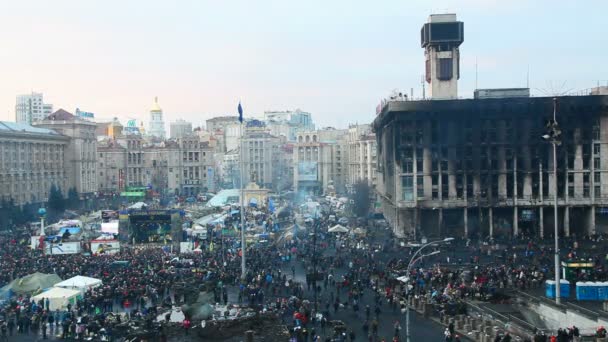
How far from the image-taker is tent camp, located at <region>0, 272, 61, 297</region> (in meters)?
40.3

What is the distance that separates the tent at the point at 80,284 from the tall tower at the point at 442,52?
4993cm

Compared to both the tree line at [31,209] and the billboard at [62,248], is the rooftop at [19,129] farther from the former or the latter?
the billboard at [62,248]

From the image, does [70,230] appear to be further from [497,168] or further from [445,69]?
[445,69]

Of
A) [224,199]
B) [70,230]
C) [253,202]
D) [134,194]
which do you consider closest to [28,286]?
[70,230]

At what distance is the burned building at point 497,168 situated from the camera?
65812mm

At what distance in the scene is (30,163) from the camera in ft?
335

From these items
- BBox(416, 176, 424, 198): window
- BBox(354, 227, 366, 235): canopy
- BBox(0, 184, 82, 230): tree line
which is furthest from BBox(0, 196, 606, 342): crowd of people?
BBox(0, 184, 82, 230): tree line

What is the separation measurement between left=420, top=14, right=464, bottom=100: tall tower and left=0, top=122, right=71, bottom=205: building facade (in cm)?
5291

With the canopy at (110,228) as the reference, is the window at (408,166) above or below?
above

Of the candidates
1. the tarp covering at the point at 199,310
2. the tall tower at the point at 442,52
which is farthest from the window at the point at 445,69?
the tarp covering at the point at 199,310

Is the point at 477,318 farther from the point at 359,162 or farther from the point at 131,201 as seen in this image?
the point at 359,162

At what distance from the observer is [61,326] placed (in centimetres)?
3534

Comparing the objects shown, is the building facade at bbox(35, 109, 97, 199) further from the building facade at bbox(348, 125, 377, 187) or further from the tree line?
the building facade at bbox(348, 125, 377, 187)

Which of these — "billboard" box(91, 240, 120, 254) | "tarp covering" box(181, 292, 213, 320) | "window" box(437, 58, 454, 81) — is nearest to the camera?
"tarp covering" box(181, 292, 213, 320)
